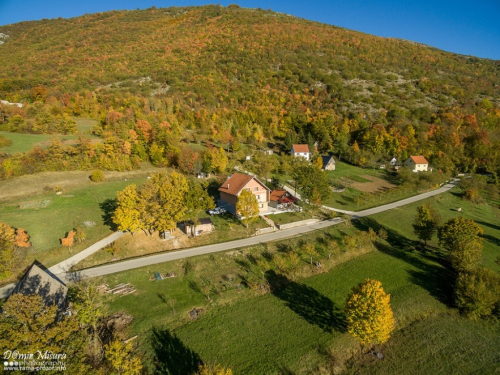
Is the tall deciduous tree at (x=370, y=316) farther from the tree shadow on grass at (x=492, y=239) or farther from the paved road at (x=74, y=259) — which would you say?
the tree shadow on grass at (x=492, y=239)

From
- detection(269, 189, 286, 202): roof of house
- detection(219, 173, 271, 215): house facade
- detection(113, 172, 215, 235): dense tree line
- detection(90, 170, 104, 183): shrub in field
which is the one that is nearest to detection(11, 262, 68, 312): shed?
detection(113, 172, 215, 235): dense tree line

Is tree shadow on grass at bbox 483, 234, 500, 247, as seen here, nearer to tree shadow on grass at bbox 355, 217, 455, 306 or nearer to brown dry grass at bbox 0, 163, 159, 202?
tree shadow on grass at bbox 355, 217, 455, 306

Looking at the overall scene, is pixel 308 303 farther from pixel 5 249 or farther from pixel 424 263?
pixel 5 249

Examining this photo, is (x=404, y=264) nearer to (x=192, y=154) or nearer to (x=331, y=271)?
(x=331, y=271)

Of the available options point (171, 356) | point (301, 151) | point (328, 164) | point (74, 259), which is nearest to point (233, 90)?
point (301, 151)

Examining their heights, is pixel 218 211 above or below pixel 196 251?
above

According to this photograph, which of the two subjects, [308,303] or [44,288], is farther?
[308,303]

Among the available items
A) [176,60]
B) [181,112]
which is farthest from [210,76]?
[181,112]
